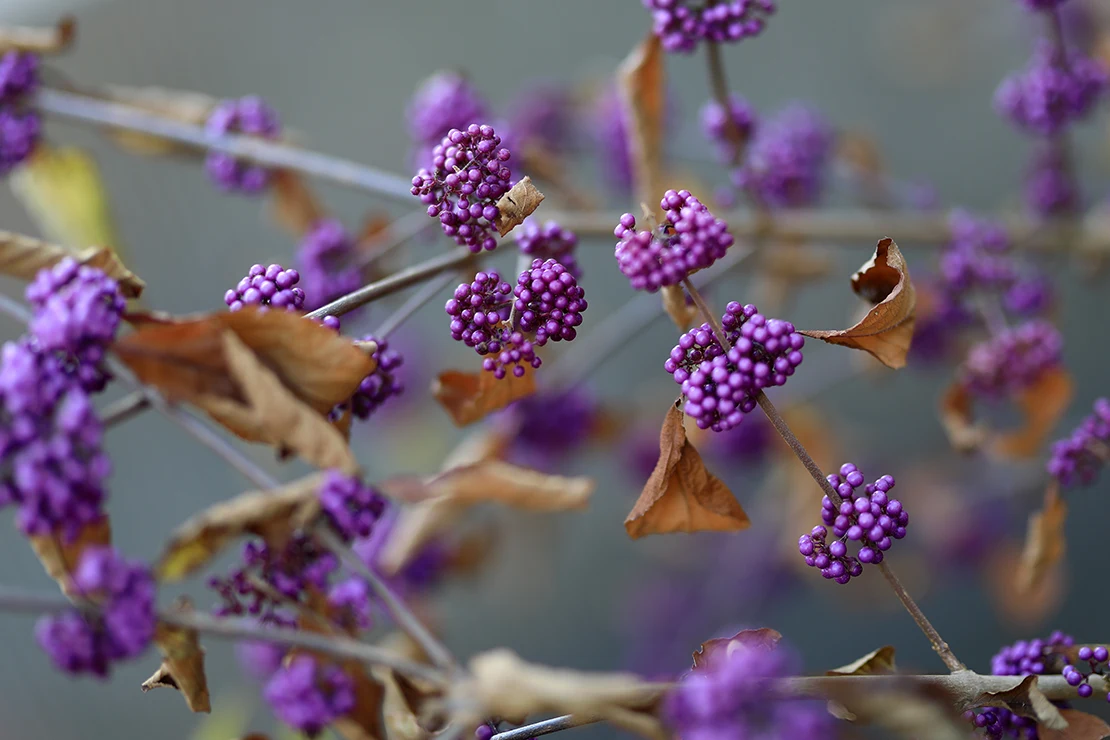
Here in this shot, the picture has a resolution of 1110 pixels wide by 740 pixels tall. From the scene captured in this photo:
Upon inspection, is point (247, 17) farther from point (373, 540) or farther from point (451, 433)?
point (373, 540)

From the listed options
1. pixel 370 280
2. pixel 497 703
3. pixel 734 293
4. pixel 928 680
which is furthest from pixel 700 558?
pixel 497 703

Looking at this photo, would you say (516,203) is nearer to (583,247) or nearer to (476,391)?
(476,391)

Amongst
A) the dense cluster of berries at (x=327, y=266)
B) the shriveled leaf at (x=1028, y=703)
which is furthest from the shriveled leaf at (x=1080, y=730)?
the dense cluster of berries at (x=327, y=266)

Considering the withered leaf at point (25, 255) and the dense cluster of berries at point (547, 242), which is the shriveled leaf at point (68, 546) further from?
the dense cluster of berries at point (547, 242)

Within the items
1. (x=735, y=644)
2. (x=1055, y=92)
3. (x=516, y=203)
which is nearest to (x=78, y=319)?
(x=516, y=203)

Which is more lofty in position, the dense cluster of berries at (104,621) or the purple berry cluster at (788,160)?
the purple berry cluster at (788,160)
